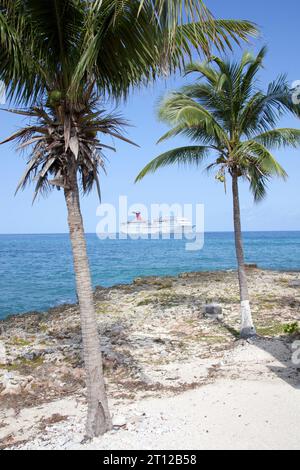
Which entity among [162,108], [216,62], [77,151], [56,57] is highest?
[216,62]

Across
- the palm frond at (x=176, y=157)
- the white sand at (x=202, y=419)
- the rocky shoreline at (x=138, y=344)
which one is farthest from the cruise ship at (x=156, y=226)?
the white sand at (x=202, y=419)

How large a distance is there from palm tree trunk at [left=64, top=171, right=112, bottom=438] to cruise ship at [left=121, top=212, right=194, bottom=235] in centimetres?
13036

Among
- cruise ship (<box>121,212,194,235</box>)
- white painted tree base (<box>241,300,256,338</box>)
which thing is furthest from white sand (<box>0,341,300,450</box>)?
cruise ship (<box>121,212,194,235</box>)

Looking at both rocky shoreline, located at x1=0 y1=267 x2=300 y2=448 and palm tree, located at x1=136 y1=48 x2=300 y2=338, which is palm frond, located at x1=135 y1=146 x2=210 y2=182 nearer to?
palm tree, located at x1=136 y1=48 x2=300 y2=338

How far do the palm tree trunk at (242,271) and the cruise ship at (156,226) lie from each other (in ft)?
409

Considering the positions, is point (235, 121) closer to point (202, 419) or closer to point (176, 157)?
point (176, 157)

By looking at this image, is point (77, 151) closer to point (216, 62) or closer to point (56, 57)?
point (56, 57)

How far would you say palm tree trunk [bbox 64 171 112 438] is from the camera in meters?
5.84

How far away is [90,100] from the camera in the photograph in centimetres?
601

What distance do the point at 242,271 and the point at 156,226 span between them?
13359 cm

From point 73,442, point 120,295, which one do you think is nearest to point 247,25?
point 73,442

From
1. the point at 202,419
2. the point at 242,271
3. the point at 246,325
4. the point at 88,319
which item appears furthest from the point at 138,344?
the point at 88,319

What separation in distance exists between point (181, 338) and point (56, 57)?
8899 mm

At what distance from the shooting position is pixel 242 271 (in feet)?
38.1
